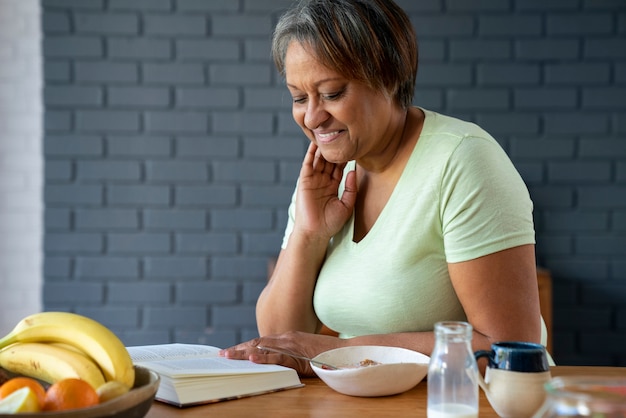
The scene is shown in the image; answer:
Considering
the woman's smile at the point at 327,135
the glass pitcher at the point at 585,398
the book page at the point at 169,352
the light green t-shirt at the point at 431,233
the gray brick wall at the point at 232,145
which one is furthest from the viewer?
the gray brick wall at the point at 232,145

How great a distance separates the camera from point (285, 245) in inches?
72.1

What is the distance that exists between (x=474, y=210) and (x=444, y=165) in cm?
12

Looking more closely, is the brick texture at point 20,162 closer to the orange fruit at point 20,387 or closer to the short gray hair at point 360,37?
the short gray hair at point 360,37

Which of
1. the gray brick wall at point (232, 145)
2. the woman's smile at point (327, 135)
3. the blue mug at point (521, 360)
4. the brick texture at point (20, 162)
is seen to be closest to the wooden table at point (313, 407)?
→ the blue mug at point (521, 360)

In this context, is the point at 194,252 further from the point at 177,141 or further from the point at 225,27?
the point at 225,27

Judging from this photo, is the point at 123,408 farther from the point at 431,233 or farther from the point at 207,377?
the point at 431,233

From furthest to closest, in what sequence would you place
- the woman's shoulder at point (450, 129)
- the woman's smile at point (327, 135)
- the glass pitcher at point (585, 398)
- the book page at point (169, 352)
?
the woman's smile at point (327, 135) < the woman's shoulder at point (450, 129) < the book page at point (169, 352) < the glass pitcher at point (585, 398)

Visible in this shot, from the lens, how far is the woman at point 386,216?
4.57ft

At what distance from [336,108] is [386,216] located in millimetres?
247

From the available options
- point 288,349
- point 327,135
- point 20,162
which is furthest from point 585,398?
point 20,162

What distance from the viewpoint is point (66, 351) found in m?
1.08

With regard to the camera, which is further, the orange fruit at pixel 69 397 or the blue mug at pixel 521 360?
the blue mug at pixel 521 360

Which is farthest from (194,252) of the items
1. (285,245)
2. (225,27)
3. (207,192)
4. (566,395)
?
(566,395)

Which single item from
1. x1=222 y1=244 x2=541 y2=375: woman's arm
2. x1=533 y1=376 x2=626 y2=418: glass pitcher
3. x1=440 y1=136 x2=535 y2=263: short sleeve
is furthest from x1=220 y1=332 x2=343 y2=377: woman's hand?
x1=533 y1=376 x2=626 y2=418: glass pitcher
